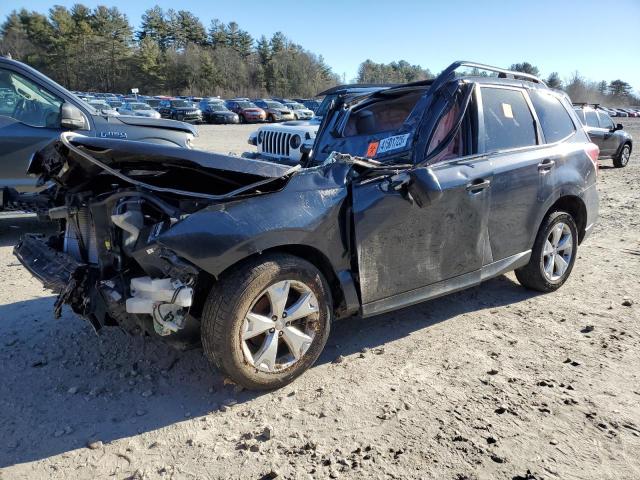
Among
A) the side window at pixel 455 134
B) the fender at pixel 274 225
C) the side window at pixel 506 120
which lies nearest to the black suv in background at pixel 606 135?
the side window at pixel 506 120

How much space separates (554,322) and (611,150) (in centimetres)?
1341

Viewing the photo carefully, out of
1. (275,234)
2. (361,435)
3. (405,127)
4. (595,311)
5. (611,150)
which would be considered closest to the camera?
(361,435)

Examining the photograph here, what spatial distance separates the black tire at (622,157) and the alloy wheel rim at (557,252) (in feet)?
42.5

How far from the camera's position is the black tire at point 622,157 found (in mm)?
15664

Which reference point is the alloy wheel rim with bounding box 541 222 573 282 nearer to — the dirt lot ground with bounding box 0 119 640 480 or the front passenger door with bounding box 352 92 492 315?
the dirt lot ground with bounding box 0 119 640 480

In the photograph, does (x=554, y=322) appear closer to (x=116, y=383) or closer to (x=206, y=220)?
(x=206, y=220)

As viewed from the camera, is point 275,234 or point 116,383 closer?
point 275,234

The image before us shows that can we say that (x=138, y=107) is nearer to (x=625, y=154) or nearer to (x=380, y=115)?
(x=625, y=154)

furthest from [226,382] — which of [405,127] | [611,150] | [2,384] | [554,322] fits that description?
[611,150]

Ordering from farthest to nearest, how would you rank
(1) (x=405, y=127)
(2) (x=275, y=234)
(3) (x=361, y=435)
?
(1) (x=405, y=127) → (2) (x=275, y=234) → (3) (x=361, y=435)

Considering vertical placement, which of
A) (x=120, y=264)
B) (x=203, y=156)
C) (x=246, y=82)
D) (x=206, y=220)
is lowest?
(x=120, y=264)

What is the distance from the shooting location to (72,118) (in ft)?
20.8

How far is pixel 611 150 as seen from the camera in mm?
15281

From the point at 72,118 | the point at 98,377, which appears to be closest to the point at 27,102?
the point at 72,118
